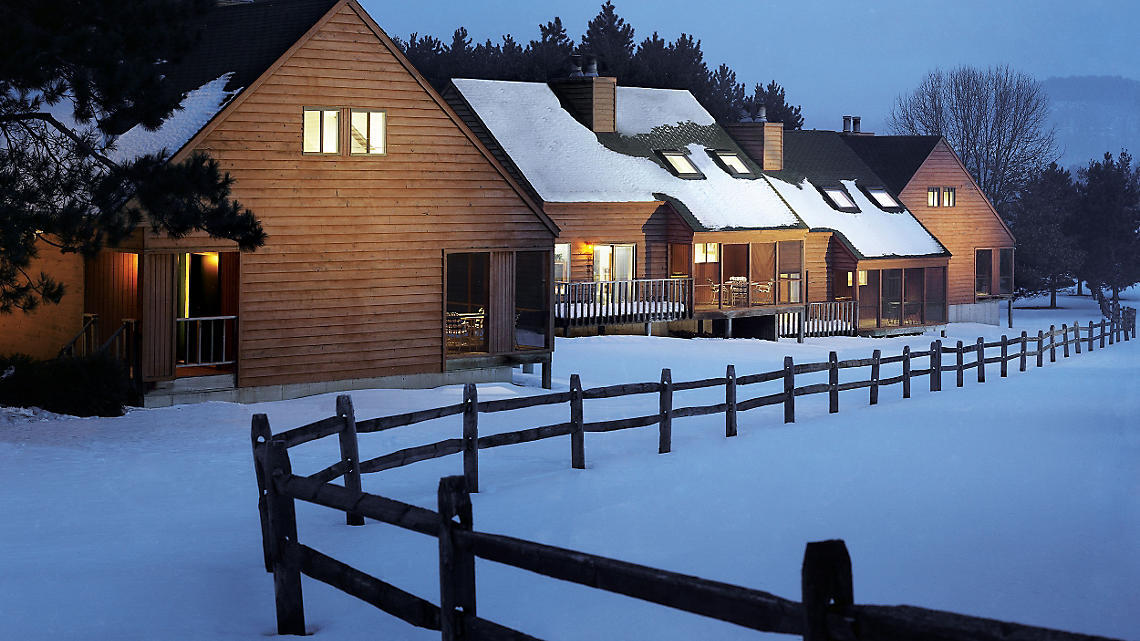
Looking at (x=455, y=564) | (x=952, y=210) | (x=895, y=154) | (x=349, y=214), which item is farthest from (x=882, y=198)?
(x=455, y=564)

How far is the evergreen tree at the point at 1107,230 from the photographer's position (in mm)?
81625

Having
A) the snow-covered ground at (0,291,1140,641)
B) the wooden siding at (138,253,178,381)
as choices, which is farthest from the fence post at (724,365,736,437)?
the wooden siding at (138,253,178,381)

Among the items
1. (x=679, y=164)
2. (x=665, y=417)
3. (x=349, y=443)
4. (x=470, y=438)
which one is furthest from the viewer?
(x=679, y=164)

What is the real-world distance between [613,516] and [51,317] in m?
17.0

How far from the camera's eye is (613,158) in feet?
142

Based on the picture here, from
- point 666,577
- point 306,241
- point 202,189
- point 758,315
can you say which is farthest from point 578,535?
point 758,315

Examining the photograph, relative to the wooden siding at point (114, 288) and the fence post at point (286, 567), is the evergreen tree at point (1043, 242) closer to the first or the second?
the wooden siding at point (114, 288)

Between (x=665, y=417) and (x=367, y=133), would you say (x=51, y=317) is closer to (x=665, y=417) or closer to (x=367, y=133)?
(x=367, y=133)

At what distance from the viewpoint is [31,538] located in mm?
12109

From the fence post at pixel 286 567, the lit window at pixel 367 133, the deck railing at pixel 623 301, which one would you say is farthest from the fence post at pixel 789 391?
the deck railing at pixel 623 301

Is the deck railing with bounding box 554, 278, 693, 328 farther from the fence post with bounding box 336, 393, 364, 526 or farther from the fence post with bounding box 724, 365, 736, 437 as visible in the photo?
the fence post with bounding box 336, 393, 364, 526

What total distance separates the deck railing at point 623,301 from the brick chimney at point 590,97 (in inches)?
242

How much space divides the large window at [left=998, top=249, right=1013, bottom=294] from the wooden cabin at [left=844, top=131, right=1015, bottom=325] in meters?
0.11

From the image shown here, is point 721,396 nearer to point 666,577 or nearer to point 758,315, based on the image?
point 758,315
